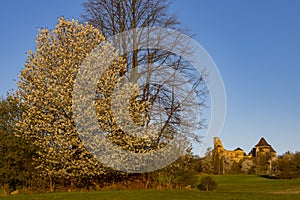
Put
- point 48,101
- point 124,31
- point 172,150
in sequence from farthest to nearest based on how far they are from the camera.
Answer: point 124,31
point 172,150
point 48,101

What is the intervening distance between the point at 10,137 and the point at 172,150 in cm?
982

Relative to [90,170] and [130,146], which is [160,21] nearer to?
[130,146]

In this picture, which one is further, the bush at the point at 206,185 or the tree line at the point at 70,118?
the bush at the point at 206,185

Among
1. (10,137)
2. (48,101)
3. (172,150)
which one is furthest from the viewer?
(172,150)

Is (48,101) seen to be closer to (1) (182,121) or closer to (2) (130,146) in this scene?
(2) (130,146)

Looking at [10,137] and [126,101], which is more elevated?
[126,101]

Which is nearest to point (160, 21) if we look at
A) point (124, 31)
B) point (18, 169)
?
point (124, 31)

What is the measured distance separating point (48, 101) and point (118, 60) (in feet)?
16.2

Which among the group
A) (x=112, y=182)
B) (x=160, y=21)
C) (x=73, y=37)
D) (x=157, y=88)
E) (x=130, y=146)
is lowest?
(x=112, y=182)

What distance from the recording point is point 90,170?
22.8m

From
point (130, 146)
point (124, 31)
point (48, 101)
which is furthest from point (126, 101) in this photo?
point (124, 31)

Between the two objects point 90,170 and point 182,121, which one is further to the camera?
point 182,121

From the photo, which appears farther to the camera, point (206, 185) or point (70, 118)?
point (206, 185)

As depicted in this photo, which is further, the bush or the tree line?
the bush
